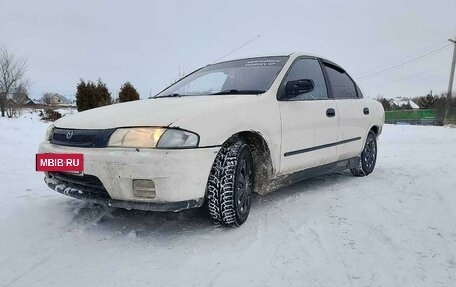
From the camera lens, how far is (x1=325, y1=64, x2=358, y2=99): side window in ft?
15.0

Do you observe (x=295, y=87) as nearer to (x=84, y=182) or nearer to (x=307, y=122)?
(x=307, y=122)

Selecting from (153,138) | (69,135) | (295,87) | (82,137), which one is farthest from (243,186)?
(69,135)

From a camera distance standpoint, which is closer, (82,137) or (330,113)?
(82,137)

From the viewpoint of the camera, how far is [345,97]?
4.73 m

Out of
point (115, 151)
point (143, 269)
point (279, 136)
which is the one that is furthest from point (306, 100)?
point (143, 269)

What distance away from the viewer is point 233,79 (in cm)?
387

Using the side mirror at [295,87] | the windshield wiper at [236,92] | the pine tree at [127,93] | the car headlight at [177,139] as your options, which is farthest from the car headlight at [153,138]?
the pine tree at [127,93]

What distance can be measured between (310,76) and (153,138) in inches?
87.0

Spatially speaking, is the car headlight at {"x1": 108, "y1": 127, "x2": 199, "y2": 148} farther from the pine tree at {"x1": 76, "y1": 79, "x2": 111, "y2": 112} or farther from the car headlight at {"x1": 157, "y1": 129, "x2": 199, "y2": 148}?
the pine tree at {"x1": 76, "y1": 79, "x2": 111, "y2": 112}

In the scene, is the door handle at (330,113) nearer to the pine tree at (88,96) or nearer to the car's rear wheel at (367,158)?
the car's rear wheel at (367,158)

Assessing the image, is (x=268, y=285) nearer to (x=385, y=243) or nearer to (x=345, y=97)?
(x=385, y=243)

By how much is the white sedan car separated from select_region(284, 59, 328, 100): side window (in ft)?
0.05

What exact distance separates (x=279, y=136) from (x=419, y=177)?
257cm

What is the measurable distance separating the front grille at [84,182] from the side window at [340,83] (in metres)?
2.88
